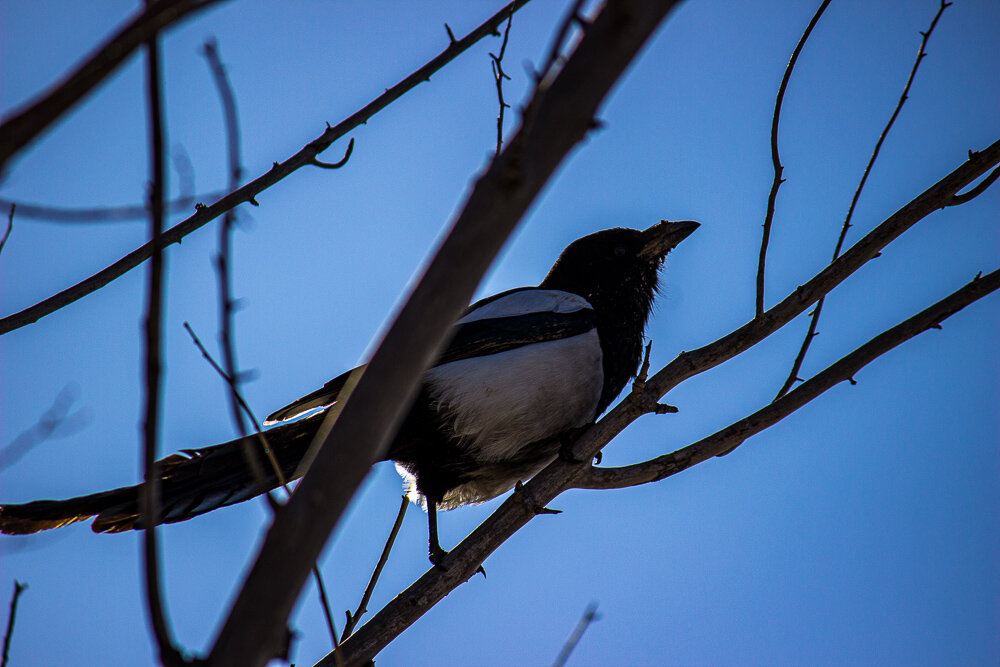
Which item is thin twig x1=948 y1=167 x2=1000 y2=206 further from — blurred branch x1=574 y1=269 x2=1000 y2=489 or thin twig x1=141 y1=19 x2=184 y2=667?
thin twig x1=141 y1=19 x2=184 y2=667

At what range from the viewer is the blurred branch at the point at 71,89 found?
1.26 metres

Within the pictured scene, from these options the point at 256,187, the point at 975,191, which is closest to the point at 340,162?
the point at 256,187

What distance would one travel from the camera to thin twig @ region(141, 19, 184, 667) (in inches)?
53.7

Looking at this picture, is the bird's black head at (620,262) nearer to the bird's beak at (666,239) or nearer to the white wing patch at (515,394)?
the bird's beak at (666,239)

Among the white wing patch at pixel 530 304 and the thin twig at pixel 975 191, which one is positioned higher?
the white wing patch at pixel 530 304

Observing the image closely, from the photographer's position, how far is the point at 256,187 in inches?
123

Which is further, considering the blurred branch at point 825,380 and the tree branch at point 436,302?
the blurred branch at point 825,380

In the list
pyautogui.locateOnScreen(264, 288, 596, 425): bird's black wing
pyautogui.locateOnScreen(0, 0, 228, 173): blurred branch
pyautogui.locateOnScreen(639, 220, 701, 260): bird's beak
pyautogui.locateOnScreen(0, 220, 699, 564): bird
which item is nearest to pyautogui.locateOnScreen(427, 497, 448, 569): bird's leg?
pyautogui.locateOnScreen(0, 220, 699, 564): bird

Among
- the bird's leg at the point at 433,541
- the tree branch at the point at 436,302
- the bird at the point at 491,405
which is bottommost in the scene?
the tree branch at the point at 436,302

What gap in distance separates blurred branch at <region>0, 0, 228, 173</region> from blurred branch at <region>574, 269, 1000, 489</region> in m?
2.61

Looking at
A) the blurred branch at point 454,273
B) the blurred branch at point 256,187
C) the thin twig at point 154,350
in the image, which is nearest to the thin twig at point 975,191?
the blurred branch at point 256,187

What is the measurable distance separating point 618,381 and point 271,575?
3585 millimetres

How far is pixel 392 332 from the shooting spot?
1.58 meters

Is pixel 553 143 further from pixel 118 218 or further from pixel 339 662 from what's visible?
pixel 118 218
